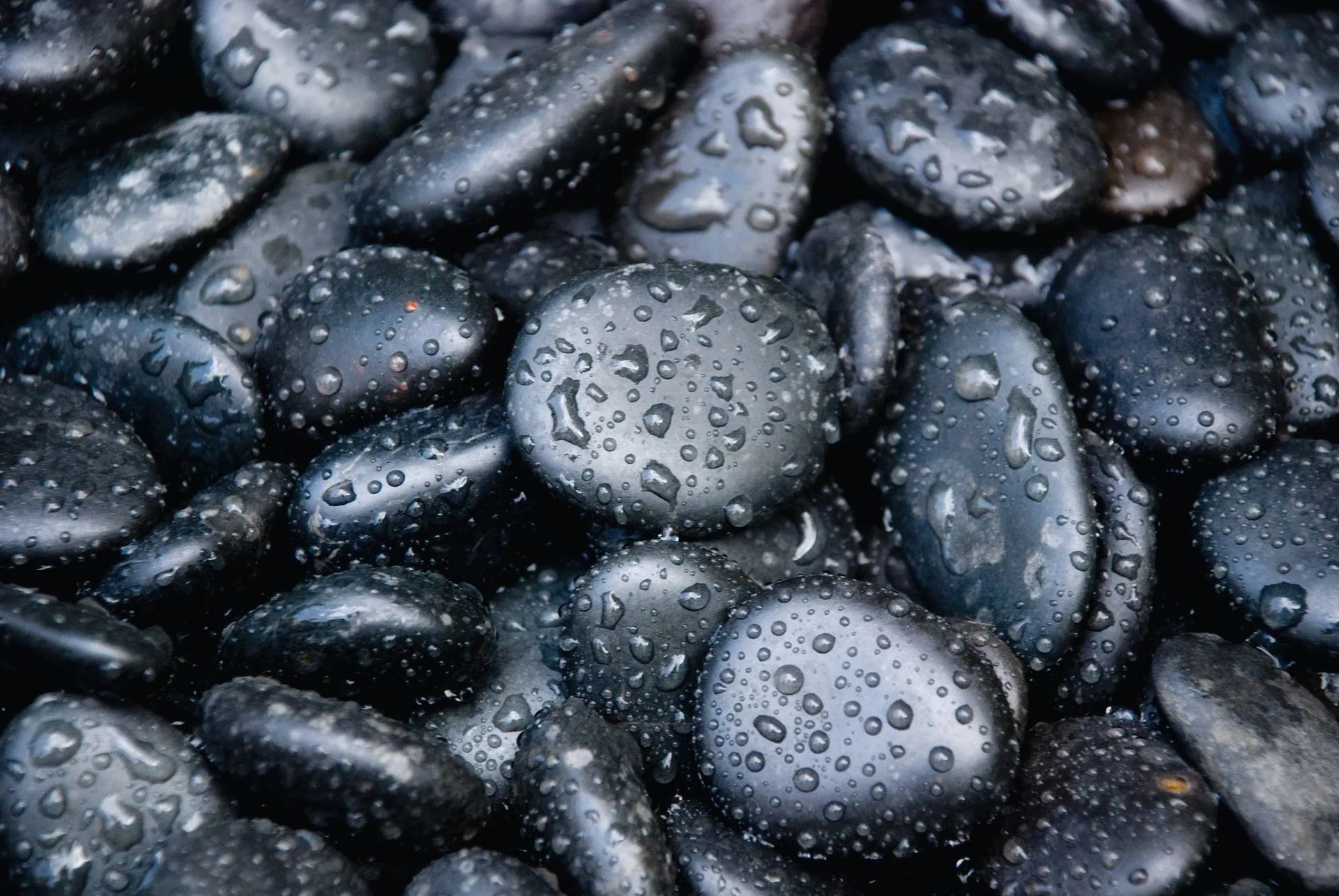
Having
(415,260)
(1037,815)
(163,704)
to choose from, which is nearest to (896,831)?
(1037,815)

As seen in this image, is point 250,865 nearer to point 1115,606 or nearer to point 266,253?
point 266,253

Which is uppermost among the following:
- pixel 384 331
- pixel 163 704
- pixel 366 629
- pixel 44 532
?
pixel 384 331

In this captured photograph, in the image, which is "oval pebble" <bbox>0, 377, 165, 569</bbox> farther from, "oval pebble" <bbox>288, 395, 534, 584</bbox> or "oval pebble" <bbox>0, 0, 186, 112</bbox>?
"oval pebble" <bbox>0, 0, 186, 112</bbox>

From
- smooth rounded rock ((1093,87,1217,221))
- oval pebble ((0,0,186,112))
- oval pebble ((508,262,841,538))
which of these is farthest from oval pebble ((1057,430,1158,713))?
oval pebble ((0,0,186,112))

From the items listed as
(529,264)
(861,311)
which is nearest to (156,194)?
(529,264)

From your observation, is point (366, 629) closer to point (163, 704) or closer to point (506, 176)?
point (163, 704)
